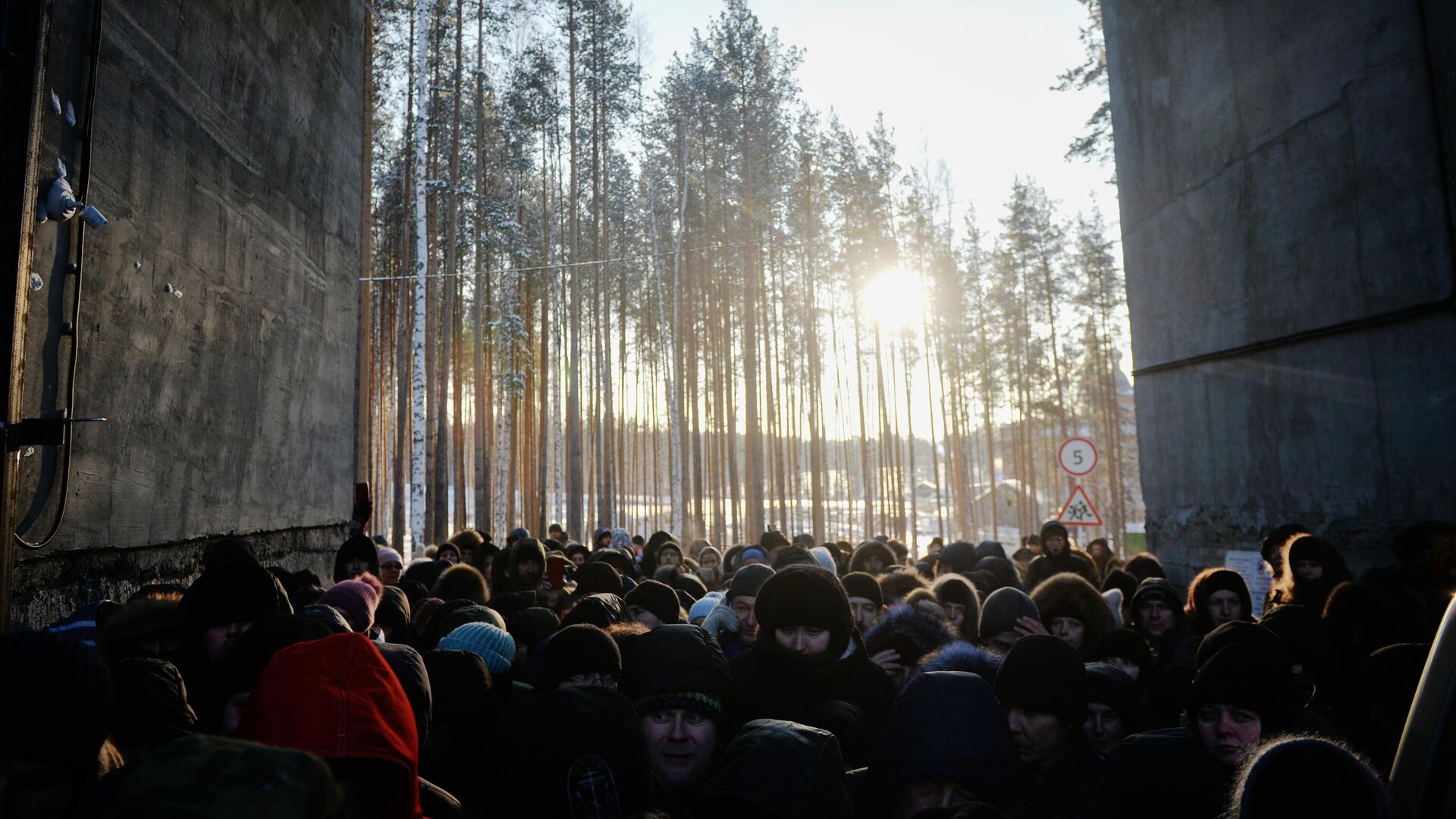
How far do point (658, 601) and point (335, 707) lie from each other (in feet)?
12.5

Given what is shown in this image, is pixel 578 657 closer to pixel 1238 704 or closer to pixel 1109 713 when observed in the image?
→ pixel 1109 713

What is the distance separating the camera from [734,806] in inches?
91.9

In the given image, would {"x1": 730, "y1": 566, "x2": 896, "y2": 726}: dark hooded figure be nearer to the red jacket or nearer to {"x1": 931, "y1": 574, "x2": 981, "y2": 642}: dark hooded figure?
the red jacket

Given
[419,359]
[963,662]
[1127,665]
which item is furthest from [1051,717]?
[419,359]

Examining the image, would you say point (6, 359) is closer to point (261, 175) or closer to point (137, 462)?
point (137, 462)

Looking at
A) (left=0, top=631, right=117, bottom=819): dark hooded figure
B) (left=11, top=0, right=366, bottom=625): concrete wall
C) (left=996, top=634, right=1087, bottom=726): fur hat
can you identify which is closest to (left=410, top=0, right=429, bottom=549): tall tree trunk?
(left=11, top=0, right=366, bottom=625): concrete wall

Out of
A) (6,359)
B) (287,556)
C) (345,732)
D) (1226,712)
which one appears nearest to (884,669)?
(1226,712)

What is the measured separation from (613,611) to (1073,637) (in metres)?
3.02

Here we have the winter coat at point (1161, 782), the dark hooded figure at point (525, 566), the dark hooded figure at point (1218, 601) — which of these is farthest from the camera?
the dark hooded figure at point (525, 566)

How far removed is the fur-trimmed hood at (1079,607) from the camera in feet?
17.9

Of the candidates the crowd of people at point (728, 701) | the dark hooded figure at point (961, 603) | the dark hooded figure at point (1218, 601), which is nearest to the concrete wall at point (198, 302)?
the crowd of people at point (728, 701)

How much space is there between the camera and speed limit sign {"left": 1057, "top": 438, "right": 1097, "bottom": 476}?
983 cm

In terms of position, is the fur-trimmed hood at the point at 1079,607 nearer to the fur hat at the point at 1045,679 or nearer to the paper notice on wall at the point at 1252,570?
the fur hat at the point at 1045,679

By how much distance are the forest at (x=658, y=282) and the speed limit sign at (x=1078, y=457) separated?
476 inches
